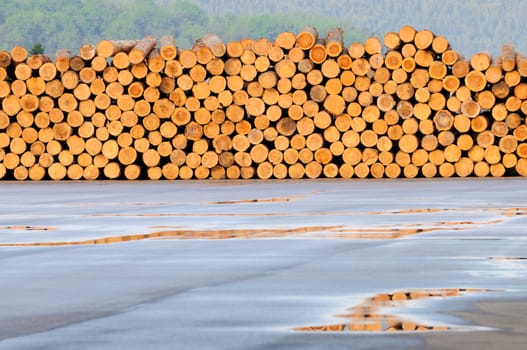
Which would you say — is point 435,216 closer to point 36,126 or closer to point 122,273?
point 122,273

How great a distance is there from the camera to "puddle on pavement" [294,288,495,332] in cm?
541

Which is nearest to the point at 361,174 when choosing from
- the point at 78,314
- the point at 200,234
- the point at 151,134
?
the point at 151,134

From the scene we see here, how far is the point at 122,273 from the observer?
761 centimetres

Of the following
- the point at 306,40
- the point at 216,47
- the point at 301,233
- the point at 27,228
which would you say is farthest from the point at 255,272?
the point at 216,47

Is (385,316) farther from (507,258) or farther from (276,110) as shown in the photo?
(276,110)

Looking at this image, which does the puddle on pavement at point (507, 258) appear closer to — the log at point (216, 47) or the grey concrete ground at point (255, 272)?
the grey concrete ground at point (255, 272)

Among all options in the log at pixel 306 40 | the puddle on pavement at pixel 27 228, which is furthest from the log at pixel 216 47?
the puddle on pavement at pixel 27 228

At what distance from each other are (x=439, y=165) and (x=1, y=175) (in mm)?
6732

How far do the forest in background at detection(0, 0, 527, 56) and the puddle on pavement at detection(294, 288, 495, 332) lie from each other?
66168 millimetres

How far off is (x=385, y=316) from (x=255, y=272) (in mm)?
1879

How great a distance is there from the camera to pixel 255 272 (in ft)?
24.8

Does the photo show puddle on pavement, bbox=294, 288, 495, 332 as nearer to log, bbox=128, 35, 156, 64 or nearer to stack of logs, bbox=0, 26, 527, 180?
stack of logs, bbox=0, 26, 527, 180

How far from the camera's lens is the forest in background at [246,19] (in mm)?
74438

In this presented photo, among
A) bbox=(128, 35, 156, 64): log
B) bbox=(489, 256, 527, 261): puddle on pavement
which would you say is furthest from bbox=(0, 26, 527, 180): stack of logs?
bbox=(489, 256, 527, 261): puddle on pavement
